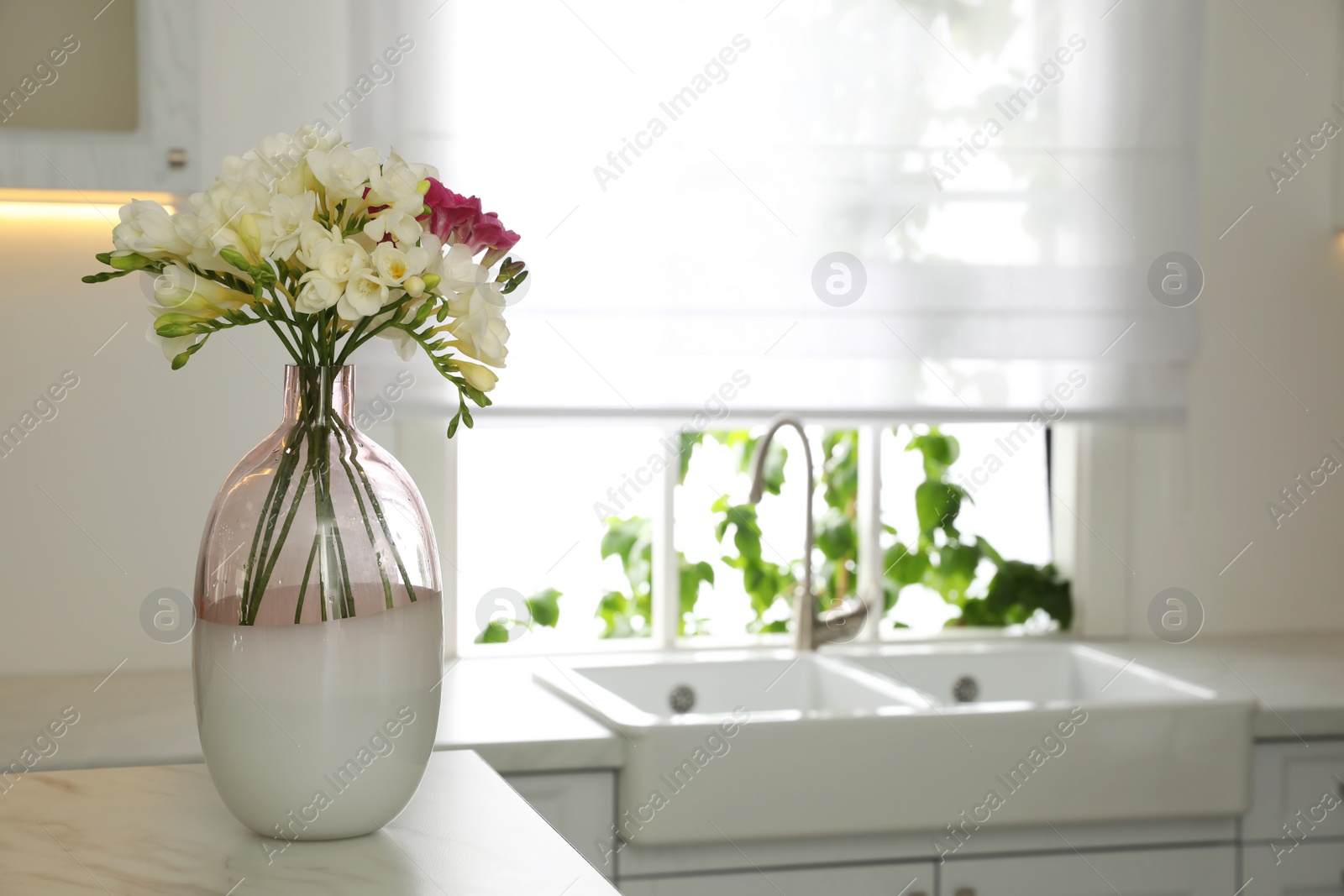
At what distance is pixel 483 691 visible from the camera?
180cm

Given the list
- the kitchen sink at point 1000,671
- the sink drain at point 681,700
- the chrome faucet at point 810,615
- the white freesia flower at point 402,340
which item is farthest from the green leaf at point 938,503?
the white freesia flower at point 402,340

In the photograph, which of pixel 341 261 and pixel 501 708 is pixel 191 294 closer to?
pixel 341 261

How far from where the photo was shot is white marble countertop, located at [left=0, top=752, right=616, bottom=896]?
2.85 feet

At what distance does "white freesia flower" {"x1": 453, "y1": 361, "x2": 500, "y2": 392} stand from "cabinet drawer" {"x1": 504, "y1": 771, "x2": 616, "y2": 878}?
740mm

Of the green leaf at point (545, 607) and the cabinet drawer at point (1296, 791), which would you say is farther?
the green leaf at point (545, 607)

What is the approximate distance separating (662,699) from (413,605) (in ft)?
3.64

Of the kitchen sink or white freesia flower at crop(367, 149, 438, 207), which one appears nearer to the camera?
white freesia flower at crop(367, 149, 438, 207)

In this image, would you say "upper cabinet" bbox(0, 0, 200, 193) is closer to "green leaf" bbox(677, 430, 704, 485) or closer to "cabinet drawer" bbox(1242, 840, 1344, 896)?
"green leaf" bbox(677, 430, 704, 485)

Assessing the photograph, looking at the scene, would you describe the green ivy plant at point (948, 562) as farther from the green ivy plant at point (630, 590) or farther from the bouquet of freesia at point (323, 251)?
the bouquet of freesia at point (323, 251)

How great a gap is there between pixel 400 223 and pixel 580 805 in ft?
2.94

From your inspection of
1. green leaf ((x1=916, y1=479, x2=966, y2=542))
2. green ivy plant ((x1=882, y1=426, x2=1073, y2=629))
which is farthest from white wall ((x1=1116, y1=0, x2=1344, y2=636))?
green leaf ((x1=916, y1=479, x2=966, y2=542))

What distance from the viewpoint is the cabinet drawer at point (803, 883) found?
154 centimetres

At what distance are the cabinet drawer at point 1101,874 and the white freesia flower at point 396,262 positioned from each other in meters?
1.13

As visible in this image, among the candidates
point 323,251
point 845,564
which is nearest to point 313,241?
point 323,251
